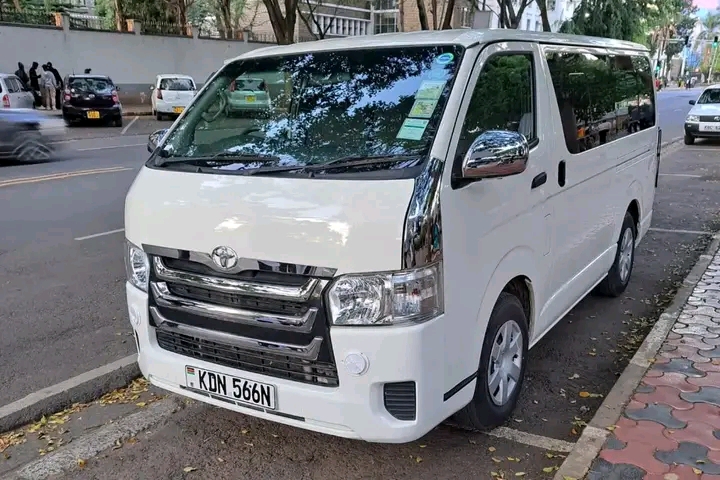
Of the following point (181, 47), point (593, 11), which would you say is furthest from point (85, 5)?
point (593, 11)

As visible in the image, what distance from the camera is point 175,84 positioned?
25.8 metres

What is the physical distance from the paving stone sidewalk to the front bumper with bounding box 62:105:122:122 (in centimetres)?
2120

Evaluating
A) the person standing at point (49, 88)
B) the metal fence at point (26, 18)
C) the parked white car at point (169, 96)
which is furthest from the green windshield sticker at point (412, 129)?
the metal fence at point (26, 18)

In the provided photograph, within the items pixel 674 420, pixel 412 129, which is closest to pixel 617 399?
pixel 674 420

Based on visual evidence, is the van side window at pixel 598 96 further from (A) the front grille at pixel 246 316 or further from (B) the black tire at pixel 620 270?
(A) the front grille at pixel 246 316

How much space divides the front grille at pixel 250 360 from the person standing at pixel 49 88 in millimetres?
26111

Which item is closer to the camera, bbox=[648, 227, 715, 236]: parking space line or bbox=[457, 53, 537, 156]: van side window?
bbox=[457, 53, 537, 156]: van side window

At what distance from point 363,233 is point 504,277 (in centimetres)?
97

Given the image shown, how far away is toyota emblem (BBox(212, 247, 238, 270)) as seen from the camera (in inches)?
117

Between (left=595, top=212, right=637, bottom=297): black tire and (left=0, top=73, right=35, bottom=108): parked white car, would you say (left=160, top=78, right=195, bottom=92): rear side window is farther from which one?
(left=595, top=212, right=637, bottom=297): black tire

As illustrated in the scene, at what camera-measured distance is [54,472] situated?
336 centimetres

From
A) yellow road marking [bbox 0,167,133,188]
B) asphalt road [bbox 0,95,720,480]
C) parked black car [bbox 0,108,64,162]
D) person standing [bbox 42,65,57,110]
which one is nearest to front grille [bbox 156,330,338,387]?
asphalt road [bbox 0,95,720,480]

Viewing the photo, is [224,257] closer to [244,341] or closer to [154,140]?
[244,341]

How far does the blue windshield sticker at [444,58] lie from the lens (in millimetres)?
3381
